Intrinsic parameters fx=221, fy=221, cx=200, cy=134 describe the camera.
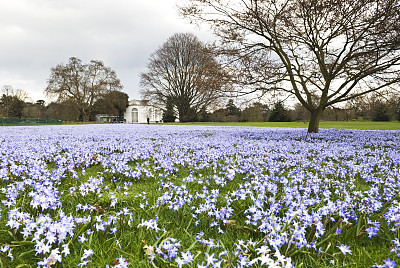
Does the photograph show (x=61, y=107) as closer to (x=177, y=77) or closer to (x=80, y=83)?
(x=80, y=83)

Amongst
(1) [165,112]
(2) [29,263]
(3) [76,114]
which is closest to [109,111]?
(3) [76,114]

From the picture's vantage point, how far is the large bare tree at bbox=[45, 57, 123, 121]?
1858 inches

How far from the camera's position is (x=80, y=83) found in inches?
2019

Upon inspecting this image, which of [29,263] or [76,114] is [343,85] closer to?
[29,263]

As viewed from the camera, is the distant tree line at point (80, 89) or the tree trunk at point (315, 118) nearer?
the tree trunk at point (315, 118)

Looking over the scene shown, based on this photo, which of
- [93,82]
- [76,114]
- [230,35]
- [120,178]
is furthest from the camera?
[76,114]

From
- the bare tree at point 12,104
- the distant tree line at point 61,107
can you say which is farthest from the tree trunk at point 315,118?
the bare tree at point 12,104

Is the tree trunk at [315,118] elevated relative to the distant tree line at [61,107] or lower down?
lower down

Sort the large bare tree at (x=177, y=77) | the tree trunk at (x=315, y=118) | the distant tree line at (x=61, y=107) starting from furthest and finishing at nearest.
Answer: the distant tree line at (x=61, y=107)
the large bare tree at (x=177, y=77)
the tree trunk at (x=315, y=118)

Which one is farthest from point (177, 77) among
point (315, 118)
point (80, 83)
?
point (315, 118)

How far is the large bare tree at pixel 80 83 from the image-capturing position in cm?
→ 4719

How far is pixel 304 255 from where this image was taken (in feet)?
5.60

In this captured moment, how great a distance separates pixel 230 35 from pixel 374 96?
8.77 m

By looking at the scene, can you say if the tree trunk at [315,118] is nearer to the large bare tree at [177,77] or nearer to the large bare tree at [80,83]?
the large bare tree at [177,77]
